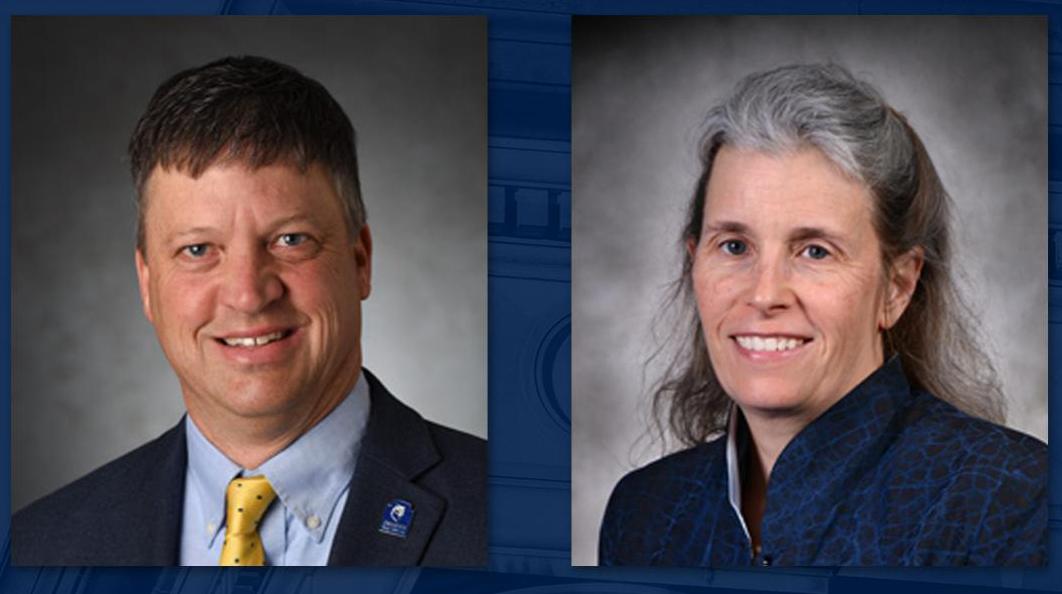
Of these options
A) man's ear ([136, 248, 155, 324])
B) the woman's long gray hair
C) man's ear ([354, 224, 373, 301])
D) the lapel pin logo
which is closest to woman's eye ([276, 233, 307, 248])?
man's ear ([354, 224, 373, 301])

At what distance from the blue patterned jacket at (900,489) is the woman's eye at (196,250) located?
1.34 meters

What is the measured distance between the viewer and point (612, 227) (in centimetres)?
350

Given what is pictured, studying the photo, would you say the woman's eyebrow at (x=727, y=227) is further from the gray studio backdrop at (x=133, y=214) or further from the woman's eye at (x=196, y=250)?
the woman's eye at (x=196, y=250)

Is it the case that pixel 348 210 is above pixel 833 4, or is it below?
below

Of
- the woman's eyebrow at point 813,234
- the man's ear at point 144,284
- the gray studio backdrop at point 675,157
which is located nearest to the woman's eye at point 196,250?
the man's ear at point 144,284

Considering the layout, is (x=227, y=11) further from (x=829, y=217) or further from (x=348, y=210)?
(x=829, y=217)

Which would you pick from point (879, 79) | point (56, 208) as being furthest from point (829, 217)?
point (56, 208)

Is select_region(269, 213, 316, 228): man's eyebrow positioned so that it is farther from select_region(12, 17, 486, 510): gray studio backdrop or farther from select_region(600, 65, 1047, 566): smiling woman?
select_region(600, 65, 1047, 566): smiling woman

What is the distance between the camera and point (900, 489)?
3.41 m

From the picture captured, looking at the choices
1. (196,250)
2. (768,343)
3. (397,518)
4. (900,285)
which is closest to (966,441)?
(900,285)

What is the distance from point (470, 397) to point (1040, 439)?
4.22 feet

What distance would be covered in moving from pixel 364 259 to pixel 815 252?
3.26ft

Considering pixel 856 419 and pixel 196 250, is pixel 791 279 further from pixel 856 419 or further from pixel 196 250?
pixel 196 250

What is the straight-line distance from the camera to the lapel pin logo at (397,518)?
3455mm
